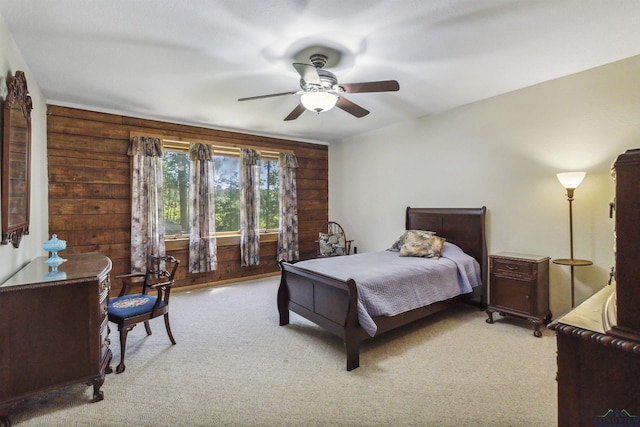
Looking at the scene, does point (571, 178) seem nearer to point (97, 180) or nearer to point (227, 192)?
point (227, 192)

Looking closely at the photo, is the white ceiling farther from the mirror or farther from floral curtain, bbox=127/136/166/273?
floral curtain, bbox=127/136/166/273

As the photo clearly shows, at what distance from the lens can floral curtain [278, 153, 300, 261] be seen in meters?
5.62

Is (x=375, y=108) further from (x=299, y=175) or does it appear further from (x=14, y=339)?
(x=14, y=339)

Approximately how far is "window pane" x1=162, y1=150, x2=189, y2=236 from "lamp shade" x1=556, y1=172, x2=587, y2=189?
480 centimetres

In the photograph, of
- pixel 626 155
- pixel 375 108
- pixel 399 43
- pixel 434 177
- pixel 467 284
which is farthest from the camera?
pixel 434 177

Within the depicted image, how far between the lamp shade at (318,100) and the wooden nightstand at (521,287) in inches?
96.7

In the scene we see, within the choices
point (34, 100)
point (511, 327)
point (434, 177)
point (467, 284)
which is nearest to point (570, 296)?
point (511, 327)

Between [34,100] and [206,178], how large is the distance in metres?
2.12

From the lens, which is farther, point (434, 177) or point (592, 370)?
point (434, 177)

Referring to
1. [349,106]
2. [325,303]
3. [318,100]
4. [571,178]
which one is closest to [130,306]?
[325,303]

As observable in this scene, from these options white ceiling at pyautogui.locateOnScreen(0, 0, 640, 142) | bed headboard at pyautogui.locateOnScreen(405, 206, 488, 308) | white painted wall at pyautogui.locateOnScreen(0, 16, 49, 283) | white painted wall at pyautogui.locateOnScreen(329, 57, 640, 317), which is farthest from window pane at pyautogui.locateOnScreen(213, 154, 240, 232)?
bed headboard at pyautogui.locateOnScreen(405, 206, 488, 308)

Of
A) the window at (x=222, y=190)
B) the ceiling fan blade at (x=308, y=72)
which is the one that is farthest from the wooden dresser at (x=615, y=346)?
the window at (x=222, y=190)

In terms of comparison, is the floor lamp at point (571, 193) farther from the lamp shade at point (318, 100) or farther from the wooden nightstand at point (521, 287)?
the lamp shade at point (318, 100)

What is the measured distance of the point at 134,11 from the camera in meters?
2.07
